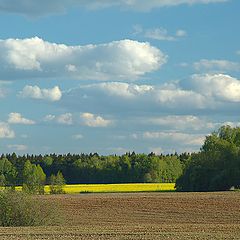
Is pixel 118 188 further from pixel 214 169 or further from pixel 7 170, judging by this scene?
pixel 7 170

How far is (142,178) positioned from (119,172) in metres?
6.33

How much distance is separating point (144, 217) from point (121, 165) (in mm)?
119265

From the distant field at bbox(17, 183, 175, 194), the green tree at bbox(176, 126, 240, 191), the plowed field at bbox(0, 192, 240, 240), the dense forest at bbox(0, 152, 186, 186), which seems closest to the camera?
the plowed field at bbox(0, 192, 240, 240)

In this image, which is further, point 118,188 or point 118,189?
point 118,188

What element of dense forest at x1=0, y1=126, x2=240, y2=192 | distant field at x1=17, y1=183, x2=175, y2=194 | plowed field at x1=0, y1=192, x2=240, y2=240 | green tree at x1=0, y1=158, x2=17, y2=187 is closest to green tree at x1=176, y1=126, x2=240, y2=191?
dense forest at x1=0, y1=126, x2=240, y2=192

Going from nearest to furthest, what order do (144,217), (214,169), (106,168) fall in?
(144,217), (214,169), (106,168)

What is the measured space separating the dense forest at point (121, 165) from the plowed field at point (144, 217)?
3623 centimetres

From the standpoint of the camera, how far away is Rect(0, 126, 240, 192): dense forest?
353ft

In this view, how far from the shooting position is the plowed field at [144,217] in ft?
102

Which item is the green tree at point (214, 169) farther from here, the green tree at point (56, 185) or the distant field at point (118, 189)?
the green tree at point (56, 185)

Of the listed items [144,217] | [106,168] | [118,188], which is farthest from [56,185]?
[106,168]

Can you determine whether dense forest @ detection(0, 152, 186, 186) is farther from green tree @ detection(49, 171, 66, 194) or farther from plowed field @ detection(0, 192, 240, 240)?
plowed field @ detection(0, 192, 240, 240)

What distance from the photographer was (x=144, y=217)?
5456 centimetres

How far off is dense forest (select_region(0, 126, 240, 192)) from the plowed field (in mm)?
36225
